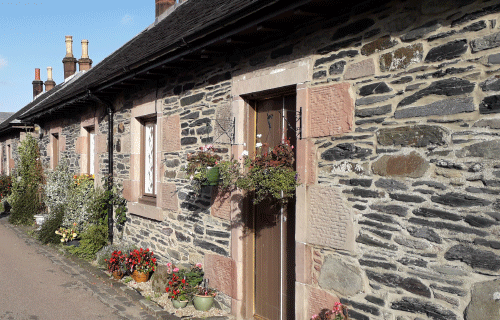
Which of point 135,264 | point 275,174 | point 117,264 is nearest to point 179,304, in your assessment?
point 135,264

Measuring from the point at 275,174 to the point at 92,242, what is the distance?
18.1 feet

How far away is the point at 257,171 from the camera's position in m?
4.38

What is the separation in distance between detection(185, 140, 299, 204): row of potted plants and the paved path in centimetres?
186

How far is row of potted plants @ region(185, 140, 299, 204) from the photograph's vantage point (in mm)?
4166

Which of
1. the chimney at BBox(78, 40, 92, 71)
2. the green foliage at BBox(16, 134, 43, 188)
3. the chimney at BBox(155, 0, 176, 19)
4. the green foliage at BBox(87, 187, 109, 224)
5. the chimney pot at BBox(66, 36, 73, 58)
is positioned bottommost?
the green foliage at BBox(87, 187, 109, 224)

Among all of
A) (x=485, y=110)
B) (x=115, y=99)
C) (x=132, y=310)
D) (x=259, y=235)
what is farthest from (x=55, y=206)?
(x=485, y=110)

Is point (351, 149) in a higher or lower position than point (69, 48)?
lower

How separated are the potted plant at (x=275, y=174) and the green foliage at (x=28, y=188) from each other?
396 inches

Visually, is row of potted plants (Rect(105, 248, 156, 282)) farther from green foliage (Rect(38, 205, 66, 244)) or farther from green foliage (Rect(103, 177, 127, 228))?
green foliage (Rect(38, 205, 66, 244))

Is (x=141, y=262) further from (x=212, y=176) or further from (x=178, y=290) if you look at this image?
(x=212, y=176)

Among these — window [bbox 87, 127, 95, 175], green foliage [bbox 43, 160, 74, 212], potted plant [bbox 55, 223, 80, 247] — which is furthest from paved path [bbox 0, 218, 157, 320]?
window [bbox 87, 127, 95, 175]

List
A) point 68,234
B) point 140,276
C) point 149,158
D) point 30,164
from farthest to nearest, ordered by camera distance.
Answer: point 30,164, point 68,234, point 149,158, point 140,276

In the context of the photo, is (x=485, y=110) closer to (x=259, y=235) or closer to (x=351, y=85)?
(x=351, y=85)

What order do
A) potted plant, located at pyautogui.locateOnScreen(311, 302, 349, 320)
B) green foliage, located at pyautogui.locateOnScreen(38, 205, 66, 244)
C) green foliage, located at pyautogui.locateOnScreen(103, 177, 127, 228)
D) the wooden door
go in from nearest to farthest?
1. potted plant, located at pyautogui.locateOnScreen(311, 302, 349, 320)
2. the wooden door
3. green foliage, located at pyautogui.locateOnScreen(103, 177, 127, 228)
4. green foliage, located at pyautogui.locateOnScreen(38, 205, 66, 244)
